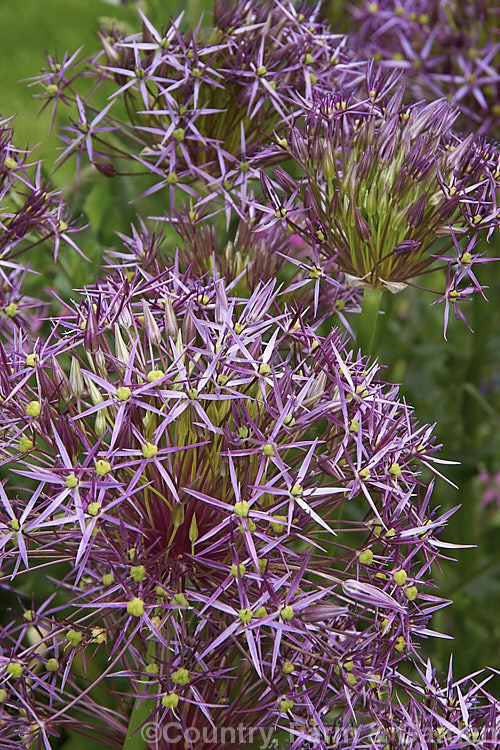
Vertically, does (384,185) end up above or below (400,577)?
above

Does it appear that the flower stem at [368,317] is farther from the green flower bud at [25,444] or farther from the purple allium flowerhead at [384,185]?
the green flower bud at [25,444]

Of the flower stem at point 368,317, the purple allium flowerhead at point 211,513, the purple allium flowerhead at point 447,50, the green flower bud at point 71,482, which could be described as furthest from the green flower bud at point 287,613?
the purple allium flowerhead at point 447,50

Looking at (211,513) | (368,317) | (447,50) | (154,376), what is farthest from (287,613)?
(447,50)

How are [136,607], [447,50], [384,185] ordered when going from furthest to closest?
[447,50], [384,185], [136,607]

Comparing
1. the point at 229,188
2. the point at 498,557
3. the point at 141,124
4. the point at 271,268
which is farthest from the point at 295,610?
the point at 498,557

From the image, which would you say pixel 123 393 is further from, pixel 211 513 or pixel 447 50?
pixel 447 50

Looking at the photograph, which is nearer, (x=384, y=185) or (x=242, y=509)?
(x=242, y=509)

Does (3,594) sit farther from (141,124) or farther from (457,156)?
(457,156)
